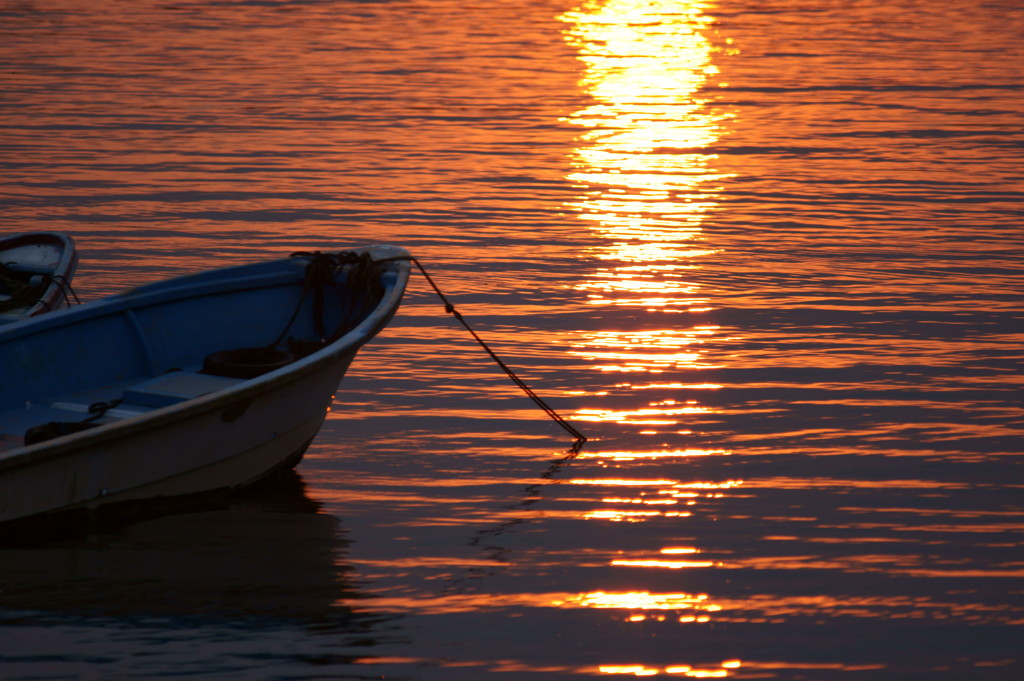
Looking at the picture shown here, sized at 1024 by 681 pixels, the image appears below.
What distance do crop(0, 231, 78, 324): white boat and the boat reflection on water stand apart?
9.13ft

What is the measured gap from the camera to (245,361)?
8.55m

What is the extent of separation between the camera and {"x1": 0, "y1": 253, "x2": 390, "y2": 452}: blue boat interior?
814cm

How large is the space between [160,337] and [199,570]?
85.0 inches

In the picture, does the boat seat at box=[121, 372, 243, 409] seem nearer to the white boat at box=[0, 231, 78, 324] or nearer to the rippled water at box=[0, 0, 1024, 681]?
the rippled water at box=[0, 0, 1024, 681]

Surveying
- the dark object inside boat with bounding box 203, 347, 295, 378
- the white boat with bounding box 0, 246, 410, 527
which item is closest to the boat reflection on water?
the white boat with bounding box 0, 246, 410, 527

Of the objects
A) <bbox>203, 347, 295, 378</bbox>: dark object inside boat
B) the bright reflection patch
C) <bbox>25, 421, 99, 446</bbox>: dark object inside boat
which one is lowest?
the bright reflection patch

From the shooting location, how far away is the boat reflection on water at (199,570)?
6.73m

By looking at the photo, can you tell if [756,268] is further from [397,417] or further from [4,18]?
[4,18]

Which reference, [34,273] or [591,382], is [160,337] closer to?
[34,273]

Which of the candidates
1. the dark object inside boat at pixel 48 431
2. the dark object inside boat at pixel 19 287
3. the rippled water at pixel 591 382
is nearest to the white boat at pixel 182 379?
the dark object inside boat at pixel 48 431

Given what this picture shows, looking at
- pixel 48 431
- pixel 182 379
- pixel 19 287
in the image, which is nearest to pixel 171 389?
pixel 182 379

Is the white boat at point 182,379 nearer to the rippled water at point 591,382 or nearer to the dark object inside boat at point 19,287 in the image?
the rippled water at point 591,382

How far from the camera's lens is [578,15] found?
36.4 m

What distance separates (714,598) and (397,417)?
311 cm
